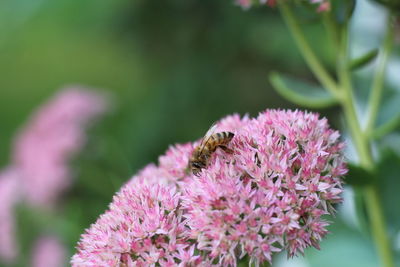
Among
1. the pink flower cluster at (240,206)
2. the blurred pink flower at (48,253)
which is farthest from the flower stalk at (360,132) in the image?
the blurred pink flower at (48,253)

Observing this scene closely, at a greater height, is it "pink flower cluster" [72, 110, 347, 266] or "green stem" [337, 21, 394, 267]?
"green stem" [337, 21, 394, 267]

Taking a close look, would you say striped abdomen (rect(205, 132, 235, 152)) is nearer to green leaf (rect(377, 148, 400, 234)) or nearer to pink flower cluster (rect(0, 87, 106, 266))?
green leaf (rect(377, 148, 400, 234))

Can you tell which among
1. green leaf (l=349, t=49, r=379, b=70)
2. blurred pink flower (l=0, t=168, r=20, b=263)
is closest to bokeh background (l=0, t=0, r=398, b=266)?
blurred pink flower (l=0, t=168, r=20, b=263)

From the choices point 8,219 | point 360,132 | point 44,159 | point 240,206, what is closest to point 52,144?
point 44,159

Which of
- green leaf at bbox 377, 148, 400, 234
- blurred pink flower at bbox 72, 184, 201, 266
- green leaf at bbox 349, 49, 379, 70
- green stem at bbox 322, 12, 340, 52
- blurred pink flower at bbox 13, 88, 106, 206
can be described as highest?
blurred pink flower at bbox 13, 88, 106, 206

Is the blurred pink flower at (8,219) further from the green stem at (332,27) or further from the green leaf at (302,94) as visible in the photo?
the green stem at (332,27)

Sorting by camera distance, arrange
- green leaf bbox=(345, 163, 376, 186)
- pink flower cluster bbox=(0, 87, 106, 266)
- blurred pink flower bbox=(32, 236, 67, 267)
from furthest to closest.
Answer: pink flower cluster bbox=(0, 87, 106, 266) < blurred pink flower bbox=(32, 236, 67, 267) < green leaf bbox=(345, 163, 376, 186)
